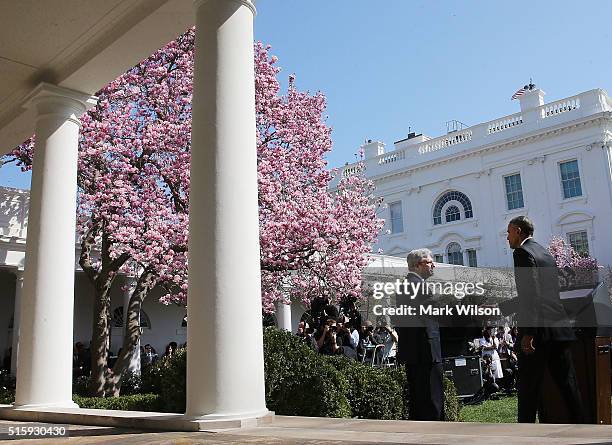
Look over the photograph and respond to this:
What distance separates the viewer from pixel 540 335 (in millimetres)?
4434

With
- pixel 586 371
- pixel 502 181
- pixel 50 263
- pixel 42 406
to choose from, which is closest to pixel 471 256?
pixel 502 181

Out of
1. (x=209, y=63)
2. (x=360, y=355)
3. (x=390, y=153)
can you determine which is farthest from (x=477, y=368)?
(x=390, y=153)

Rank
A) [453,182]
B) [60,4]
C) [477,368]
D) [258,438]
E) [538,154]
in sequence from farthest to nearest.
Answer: [453,182] → [538,154] → [477,368] → [60,4] → [258,438]

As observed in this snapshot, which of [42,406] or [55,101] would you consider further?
[55,101]

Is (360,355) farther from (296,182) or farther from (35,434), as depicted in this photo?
(35,434)

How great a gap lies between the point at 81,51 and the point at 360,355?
33.5 ft

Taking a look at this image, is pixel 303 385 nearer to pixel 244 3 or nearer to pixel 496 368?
pixel 244 3

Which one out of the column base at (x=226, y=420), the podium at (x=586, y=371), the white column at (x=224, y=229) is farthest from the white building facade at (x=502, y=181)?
the column base at (x=226, y=420)

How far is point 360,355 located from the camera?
46.9 feet

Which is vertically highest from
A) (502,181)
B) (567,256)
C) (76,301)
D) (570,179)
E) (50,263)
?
(502,181)

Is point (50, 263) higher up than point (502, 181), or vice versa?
point (502, 181)

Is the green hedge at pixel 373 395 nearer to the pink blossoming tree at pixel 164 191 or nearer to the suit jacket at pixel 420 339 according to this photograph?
the suit jacket at pixel 420 339

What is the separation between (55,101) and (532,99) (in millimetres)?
34949

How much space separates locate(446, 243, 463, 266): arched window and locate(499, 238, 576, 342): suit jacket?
1338 inches
